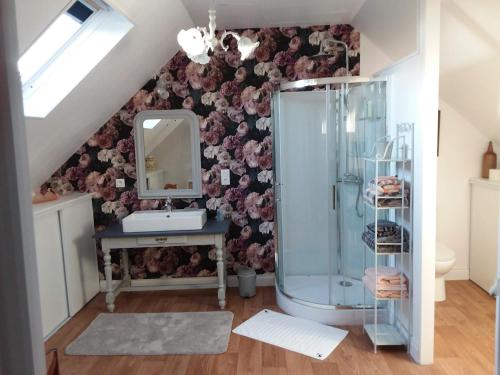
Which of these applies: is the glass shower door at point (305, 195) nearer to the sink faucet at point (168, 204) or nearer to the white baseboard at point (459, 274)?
the sink faucet at point (168, 204)

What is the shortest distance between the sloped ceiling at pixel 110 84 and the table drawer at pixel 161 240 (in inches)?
42.1

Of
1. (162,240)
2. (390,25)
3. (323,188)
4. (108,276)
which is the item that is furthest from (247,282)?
(390,25)

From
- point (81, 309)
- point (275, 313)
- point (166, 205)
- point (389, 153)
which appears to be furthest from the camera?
point (166, 205)

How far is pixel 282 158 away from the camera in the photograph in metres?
3.53

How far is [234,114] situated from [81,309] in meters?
2.28

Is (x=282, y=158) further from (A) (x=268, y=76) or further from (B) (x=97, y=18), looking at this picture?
(B) (x=97, y=18)

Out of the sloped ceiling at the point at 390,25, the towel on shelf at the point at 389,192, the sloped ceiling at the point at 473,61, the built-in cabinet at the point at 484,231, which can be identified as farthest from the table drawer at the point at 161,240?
the built-in cabinet at the point at 484,231

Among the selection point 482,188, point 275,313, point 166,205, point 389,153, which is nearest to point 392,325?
point 275,313

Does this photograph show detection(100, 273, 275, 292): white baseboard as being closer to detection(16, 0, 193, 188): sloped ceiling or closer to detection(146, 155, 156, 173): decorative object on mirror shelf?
detection(146, 155, 156, 173): decorative object on mirror shelf

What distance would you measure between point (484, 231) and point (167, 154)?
3022mm

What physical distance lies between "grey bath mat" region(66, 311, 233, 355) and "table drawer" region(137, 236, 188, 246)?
0.61 metres

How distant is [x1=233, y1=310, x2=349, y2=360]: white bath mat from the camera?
106 inches

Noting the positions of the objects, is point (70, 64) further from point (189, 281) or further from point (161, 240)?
point (189, 281)

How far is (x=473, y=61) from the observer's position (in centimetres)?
272
